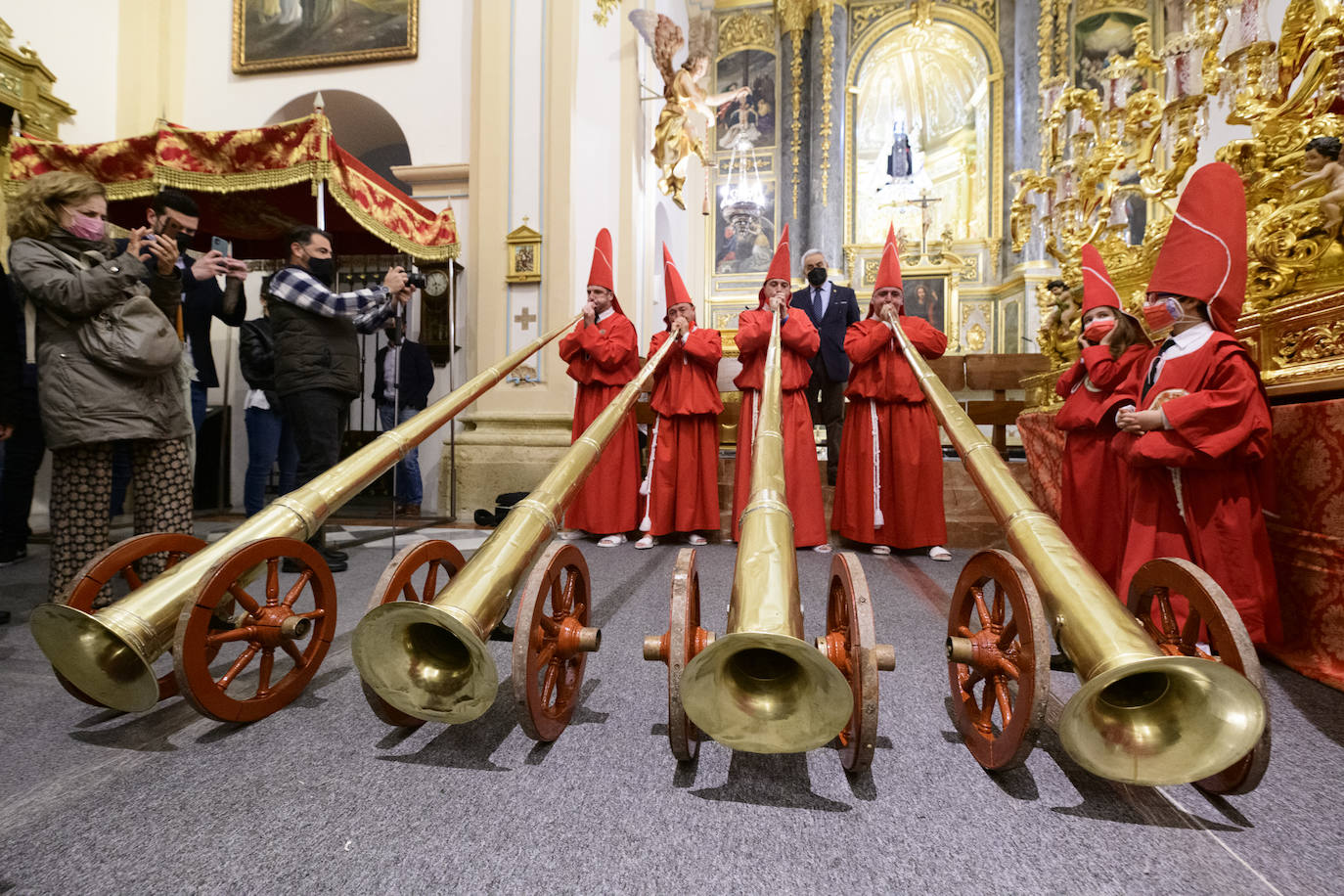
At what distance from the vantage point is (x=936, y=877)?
111cm

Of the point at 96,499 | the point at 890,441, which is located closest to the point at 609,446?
the point at 890,441

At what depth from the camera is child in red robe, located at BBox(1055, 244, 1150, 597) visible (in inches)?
109

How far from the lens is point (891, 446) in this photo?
4.07m

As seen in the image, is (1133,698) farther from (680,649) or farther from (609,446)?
(609,446)

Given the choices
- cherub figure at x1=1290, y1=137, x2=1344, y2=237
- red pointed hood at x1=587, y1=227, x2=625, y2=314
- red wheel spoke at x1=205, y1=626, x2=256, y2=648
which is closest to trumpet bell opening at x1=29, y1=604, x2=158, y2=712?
red wheel spoke at x1=205, y1=626, x2=256, y2=648

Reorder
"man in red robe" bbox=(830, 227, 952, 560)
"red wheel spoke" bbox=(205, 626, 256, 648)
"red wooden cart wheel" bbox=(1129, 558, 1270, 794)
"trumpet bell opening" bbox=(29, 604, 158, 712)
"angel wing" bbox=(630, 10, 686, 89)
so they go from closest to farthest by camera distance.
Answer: "red wooden cart wheel" bbox=(1129, 558, 1270, 794)
"trumpet bell opening" bbox=(29, 604, 158, 712)
"red wheel spoke" bbox=(205, 626, 256, 648)
"man in red robe" bbox=(830, 227, 952, 560)
"angel wing" bbox=(630, 10, 686, 89)

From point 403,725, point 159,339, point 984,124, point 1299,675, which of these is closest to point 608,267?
point 159,339

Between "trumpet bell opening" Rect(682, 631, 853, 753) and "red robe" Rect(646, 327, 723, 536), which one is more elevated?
"red robe" Rect(646, 327, 723, 536)

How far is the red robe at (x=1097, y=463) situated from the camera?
276cm

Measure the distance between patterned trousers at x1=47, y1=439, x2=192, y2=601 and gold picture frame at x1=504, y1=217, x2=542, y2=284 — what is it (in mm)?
3707

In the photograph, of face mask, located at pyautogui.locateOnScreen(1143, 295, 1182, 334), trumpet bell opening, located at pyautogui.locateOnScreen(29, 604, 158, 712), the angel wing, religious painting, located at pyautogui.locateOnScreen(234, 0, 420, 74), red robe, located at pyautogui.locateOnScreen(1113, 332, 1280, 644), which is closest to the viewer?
trumpet bell opening, located at pyautogui.locateOnScreen(29, 604, 158, 712)

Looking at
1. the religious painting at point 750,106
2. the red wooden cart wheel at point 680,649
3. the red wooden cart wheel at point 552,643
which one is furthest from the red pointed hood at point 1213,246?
the religious painting at point 750,106

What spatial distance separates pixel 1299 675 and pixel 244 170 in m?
5.68

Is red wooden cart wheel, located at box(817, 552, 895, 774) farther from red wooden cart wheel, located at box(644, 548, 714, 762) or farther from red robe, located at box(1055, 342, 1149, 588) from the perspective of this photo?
red robe, located at box(1055, 342, 1149, 588)
